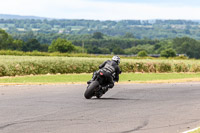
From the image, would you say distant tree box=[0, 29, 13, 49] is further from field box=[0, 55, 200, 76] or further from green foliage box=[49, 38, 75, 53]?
field box=[0, 55, 200, 76]

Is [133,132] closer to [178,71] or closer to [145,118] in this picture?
[145,118]

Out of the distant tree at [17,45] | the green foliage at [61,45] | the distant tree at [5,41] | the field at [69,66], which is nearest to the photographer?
the field at [69,66]

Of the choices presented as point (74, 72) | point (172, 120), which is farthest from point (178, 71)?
point (172, 120)

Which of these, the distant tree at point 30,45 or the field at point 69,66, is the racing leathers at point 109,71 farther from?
the distant tree at point 30,45

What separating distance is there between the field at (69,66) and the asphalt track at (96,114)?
45.5ft

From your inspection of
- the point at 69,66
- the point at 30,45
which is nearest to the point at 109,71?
the point at 69,66

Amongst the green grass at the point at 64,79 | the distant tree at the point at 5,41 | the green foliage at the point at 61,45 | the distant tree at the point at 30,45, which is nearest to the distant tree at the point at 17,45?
the distant tree at the point at 30,45

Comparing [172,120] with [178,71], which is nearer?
[172,120]

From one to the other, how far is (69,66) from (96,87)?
18.4 metres

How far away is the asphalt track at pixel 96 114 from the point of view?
10008 millimetres

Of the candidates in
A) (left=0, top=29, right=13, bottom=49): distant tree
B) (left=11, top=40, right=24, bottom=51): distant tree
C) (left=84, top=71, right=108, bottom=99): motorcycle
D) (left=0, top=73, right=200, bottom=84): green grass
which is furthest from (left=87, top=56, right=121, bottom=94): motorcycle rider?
(left=0, top=29, right=13, bottom=49): distant tree

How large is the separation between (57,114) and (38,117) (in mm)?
744

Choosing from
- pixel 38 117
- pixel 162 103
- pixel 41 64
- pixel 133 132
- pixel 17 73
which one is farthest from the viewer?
pixel 41 64

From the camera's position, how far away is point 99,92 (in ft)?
52.7
